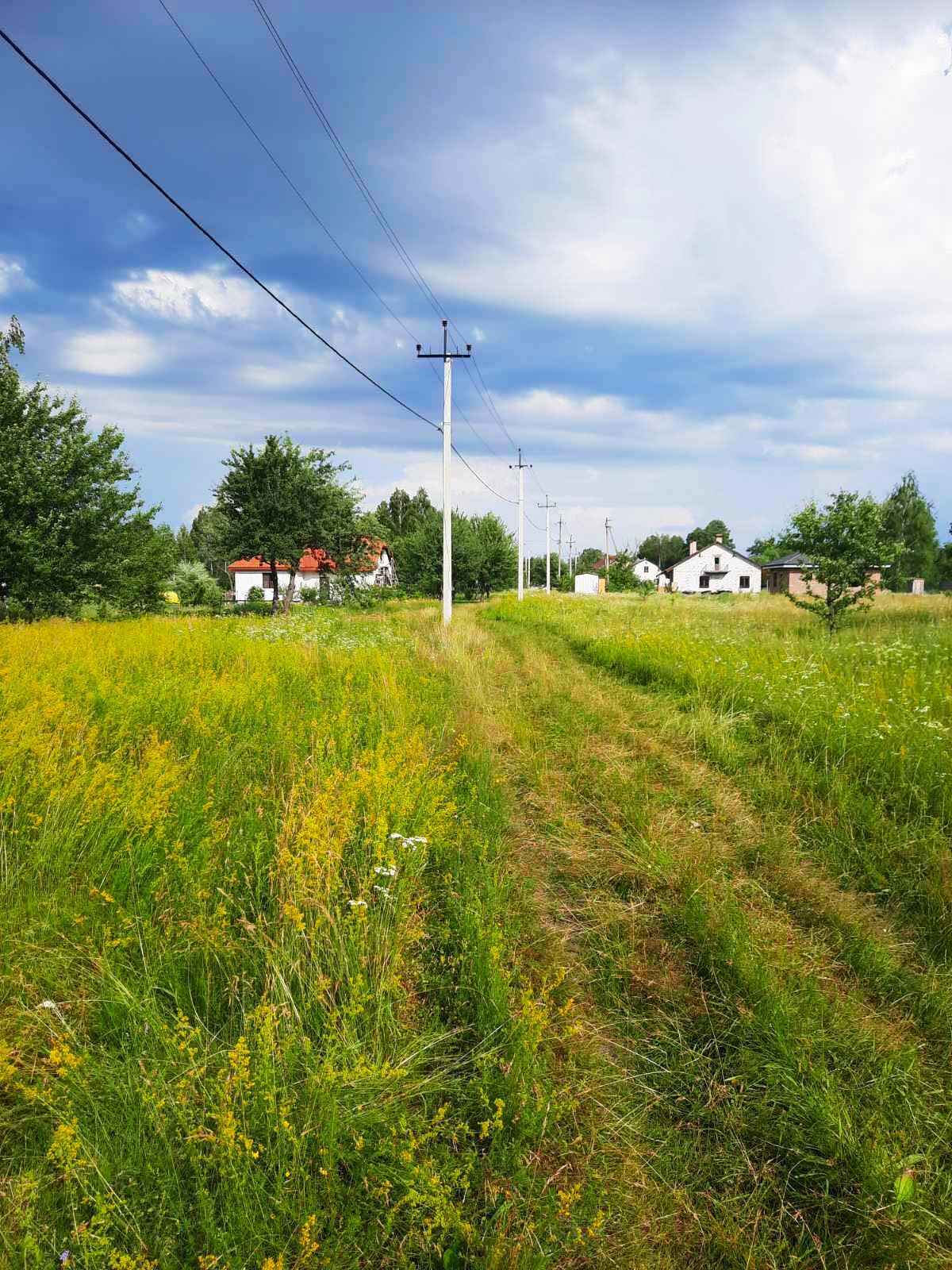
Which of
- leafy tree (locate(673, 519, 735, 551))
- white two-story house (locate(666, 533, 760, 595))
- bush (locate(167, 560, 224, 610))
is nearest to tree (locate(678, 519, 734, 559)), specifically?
leafy tree (locate(673, 519, 735, 551))

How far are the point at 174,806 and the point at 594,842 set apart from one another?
279cm

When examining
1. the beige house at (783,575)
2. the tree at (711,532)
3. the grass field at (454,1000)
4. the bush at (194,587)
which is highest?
the tree at (711,532)

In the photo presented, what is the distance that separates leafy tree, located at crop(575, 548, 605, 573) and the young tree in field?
104 meters

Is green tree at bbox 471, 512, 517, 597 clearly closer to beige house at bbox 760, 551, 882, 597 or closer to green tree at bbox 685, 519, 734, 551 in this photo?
beige house at bbox 760, 551, 882, 597

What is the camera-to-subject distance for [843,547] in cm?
1464

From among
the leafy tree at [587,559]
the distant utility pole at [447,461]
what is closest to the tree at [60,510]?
the distant utility pole at [447,461]

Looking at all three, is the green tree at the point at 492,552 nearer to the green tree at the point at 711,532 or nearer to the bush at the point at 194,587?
the bush at the point at 194,587

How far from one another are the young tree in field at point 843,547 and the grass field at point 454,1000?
1102cm

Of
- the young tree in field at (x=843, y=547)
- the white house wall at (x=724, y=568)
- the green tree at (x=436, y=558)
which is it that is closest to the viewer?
the young tree in field at (x=843, y=547)

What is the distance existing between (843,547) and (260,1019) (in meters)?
16.5

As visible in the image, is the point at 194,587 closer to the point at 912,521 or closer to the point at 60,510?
the point at 60,510

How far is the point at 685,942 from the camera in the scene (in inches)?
120

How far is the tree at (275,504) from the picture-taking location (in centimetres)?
3225

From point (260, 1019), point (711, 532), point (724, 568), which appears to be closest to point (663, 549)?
point (711, 532)
